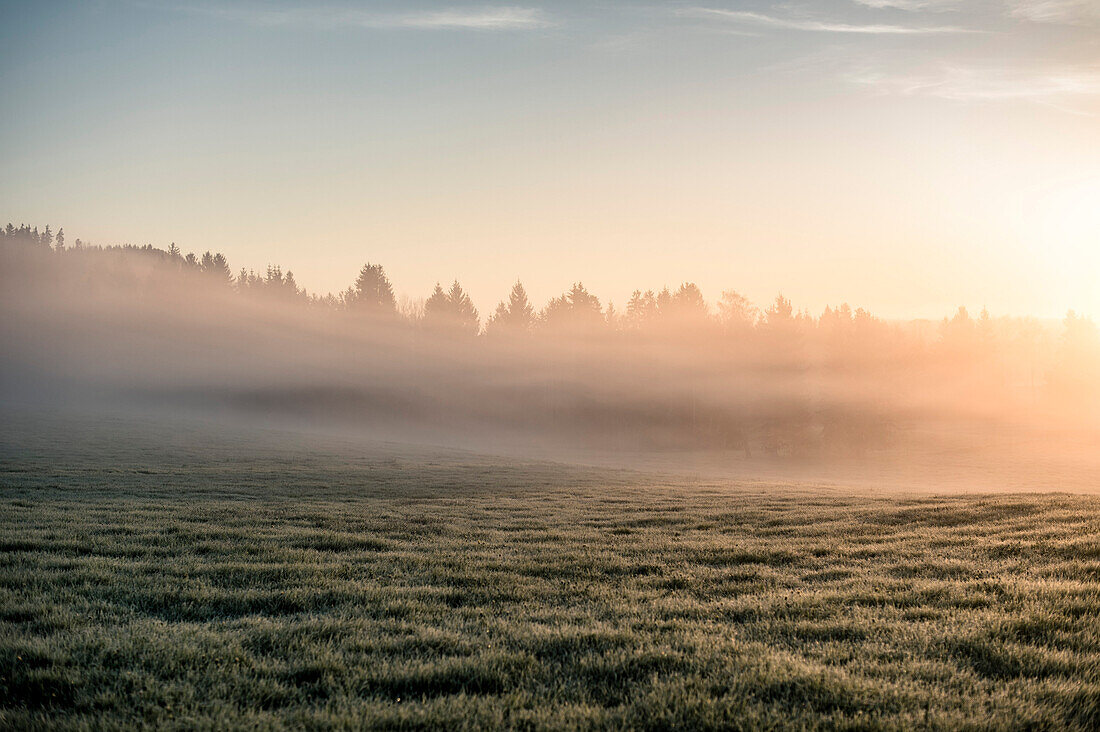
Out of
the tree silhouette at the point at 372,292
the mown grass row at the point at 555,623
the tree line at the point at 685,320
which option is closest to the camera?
the mown grass row at the point at 555,623

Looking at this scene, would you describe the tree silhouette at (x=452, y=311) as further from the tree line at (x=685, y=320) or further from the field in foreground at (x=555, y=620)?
the field in foreground at (x=555, y=620)

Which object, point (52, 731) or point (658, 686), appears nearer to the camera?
point (52, 731)

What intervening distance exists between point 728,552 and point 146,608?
914 centimetres

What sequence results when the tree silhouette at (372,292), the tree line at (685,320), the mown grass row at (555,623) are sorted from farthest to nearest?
1. the tree silhouette at (372,292)
2. the tree line at (685,320)
3. the mown grass row at (555,623)

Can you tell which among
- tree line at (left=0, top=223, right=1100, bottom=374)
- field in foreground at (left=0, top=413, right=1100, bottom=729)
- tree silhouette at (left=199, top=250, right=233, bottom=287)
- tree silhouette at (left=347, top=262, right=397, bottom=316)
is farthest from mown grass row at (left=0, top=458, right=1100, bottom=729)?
tree silhouette at (left=199, top=250, right=233, bottom=287)

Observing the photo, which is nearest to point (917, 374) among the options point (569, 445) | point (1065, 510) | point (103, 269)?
point (569, 445)

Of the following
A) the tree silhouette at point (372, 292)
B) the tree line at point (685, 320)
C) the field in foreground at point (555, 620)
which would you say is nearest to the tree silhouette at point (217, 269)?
the tree line at point (685, 320)

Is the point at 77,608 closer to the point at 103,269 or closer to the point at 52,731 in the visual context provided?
the point at 52,731

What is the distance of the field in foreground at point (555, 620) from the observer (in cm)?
512

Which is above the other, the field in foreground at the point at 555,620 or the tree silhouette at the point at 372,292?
the tree silhouette at the point at 372,292

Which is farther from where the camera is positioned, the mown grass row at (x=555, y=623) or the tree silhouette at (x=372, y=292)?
the tree silhouette at (x=372, y=292)

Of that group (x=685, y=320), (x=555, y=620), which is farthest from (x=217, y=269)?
(x=555, y=620)

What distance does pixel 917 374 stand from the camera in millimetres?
114875

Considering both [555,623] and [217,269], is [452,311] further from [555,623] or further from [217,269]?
[555,623]
